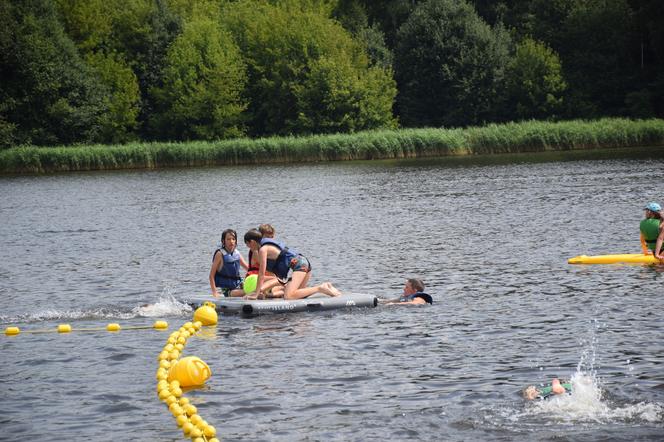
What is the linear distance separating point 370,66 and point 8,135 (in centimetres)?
2945

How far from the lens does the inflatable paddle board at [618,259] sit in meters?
21.2

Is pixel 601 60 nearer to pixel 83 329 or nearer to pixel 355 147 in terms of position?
pixel 355 147

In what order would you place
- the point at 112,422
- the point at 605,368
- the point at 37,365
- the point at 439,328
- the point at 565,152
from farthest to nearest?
1. the point at 565,152
2. the point at 439,328
3. the point at 37,365
4. the point at 605,368
5. the point at 112,422

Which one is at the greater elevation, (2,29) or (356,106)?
(2,29)

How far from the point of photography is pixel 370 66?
84.6 meters

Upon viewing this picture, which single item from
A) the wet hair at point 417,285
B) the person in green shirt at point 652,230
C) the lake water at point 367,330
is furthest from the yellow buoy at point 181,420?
the person in green shirt at point 652,230

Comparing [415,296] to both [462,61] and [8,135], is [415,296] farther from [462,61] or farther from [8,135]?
[462,61]

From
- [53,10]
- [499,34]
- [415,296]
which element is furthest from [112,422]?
[499,34]

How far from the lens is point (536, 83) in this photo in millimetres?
77188

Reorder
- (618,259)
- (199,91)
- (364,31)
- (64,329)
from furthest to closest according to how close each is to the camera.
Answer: (364,31), (199,91), (618,259), (64,329)

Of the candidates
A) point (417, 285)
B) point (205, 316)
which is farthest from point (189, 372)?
point (417, 285)

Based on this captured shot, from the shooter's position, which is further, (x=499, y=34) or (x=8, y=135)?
(x=499, y=34)

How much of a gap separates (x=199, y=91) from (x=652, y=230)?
58440 millimetres

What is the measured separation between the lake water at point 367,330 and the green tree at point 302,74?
40.6m
